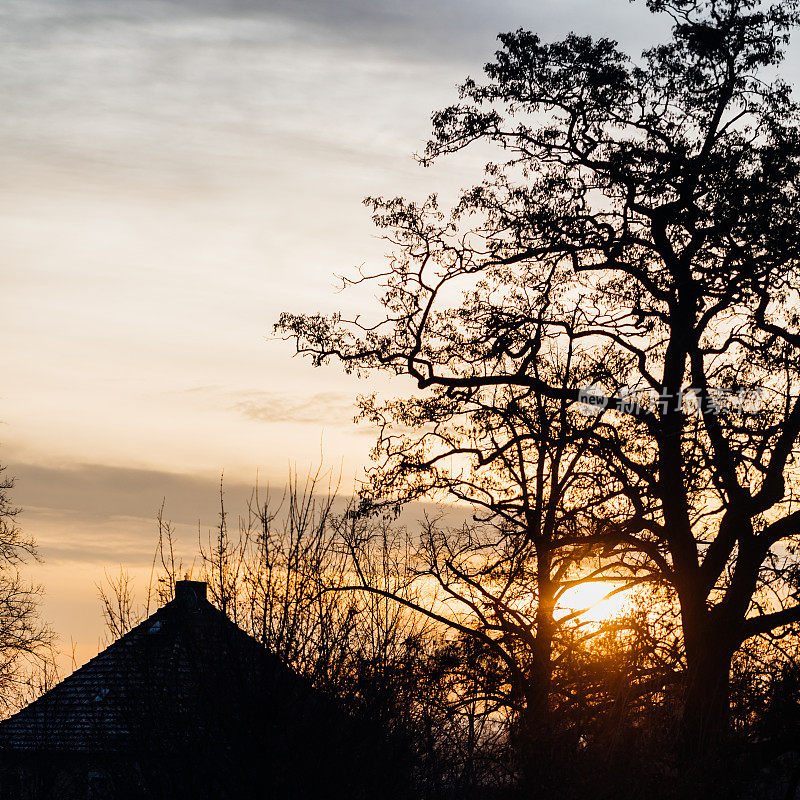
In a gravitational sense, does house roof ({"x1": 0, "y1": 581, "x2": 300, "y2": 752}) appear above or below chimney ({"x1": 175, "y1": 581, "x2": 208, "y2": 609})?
below

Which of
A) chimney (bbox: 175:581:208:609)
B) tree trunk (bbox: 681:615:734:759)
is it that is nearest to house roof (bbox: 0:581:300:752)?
chimney (bbox: 175:581:208:609)

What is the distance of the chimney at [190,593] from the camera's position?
381 inches

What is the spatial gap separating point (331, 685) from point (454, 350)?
10.0 m

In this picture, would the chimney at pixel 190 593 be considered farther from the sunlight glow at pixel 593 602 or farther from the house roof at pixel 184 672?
the sunlight glow at pixel 593 602

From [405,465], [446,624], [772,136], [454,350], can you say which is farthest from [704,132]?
[446,624]

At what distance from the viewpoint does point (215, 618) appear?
1020cm

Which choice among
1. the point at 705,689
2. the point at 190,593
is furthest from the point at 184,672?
the point at 705,689

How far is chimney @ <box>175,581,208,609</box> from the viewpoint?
968 centimetres

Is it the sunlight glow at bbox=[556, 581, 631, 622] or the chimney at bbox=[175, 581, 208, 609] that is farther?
the sunlight glow at bbox=[556, 581, 631, 622]

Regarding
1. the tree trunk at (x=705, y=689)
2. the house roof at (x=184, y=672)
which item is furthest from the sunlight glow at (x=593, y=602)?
the house roof at (x=184, y=672)

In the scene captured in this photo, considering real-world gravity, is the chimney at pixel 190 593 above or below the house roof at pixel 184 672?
above

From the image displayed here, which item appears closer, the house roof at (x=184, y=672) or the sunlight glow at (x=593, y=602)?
the house roof at (x=184, y=672)

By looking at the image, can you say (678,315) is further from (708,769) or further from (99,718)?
(99,718)

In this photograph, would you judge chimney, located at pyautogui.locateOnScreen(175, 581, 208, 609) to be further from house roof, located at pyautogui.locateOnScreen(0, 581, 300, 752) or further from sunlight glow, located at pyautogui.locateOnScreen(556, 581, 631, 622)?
sunlight glow, located at pyautogui.locateOnScreen(556, 581, 631, 622)
